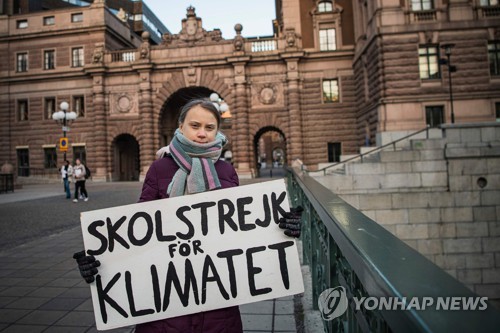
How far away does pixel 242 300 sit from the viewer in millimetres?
1884

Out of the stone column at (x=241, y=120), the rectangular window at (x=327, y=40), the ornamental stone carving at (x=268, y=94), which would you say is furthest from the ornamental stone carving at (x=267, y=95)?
the rectangular window at (x=327, y=40)

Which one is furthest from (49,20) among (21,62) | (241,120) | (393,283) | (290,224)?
(393,283)

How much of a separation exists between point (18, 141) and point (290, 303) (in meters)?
32.1

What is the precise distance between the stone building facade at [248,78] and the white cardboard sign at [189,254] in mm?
17103

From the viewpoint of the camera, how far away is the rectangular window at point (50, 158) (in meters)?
26.8

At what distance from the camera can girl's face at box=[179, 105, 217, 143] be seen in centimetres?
203

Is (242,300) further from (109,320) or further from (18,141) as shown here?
(18,141)

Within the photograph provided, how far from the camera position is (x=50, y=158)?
2694 cm

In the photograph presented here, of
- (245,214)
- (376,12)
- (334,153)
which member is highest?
(376,12)

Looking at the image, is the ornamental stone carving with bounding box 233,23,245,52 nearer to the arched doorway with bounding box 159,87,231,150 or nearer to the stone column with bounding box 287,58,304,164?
the stone column with bounding box 287,58,304,164

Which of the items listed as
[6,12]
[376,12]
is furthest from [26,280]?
[6,12]

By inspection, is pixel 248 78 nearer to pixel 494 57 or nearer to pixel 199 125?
pixel 494 57

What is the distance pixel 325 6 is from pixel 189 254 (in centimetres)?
2637

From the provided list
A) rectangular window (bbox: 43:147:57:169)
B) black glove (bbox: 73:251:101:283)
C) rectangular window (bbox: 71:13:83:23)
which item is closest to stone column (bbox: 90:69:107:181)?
rectangular window (bbox: 43:147:57:169)
